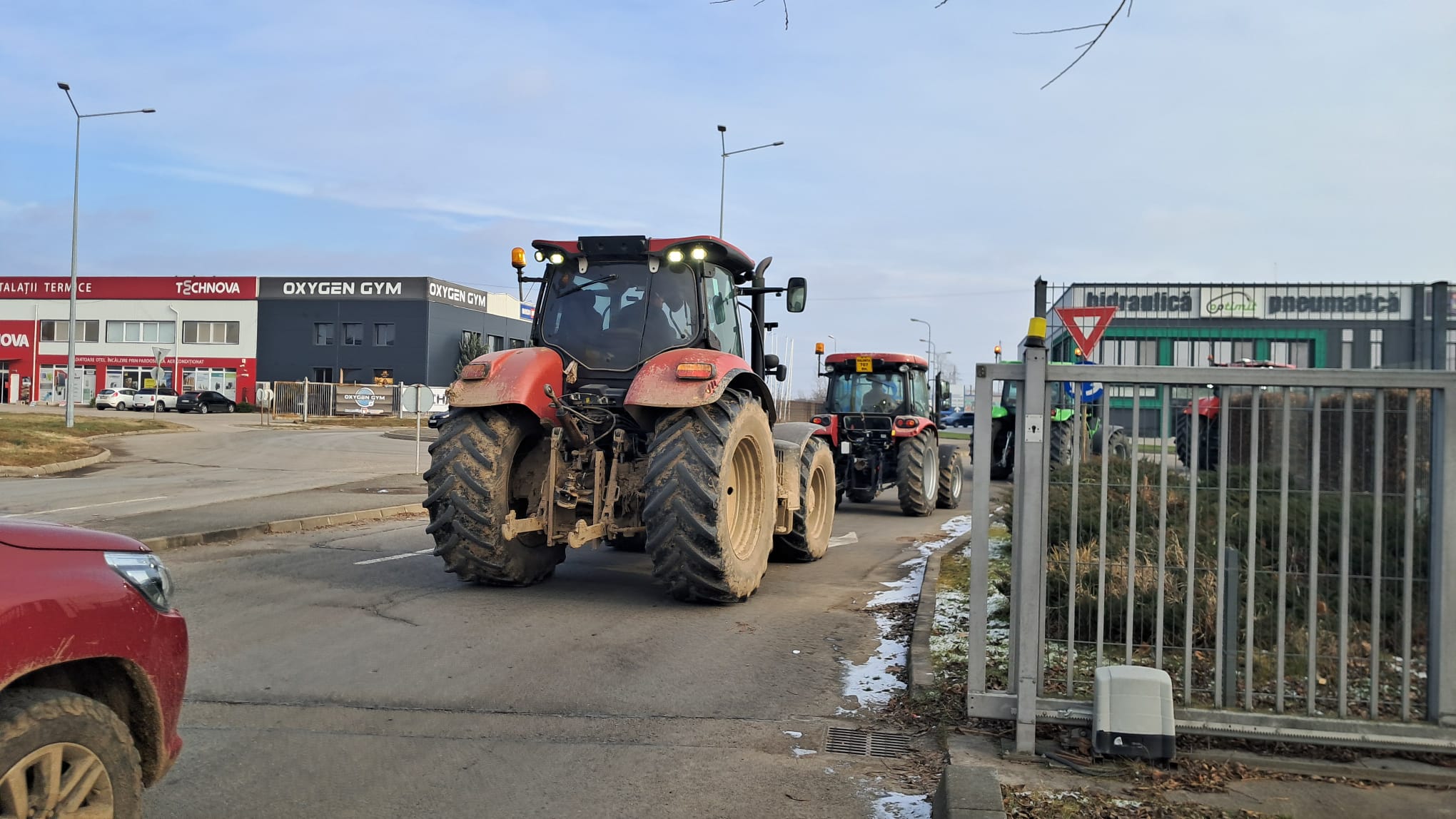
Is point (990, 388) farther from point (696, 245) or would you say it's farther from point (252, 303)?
point (252, 303)

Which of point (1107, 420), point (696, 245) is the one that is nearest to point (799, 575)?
point (696, 245)

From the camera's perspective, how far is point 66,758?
289 centimetres

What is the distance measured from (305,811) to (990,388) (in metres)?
3.27

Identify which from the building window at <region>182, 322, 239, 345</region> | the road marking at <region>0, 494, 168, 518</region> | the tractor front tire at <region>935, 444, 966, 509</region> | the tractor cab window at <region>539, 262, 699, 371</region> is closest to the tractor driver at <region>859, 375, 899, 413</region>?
the tractor front tire at <region>935, 444, 966, 509</region>

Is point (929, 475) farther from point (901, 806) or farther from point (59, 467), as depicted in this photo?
point (59, 467)

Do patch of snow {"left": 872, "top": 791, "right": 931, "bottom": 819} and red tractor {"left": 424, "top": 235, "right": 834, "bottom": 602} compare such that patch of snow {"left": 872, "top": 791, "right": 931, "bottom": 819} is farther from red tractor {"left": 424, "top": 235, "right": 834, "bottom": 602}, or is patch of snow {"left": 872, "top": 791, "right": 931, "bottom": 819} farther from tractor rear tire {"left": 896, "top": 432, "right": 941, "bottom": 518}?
tractor rear tire {"left": 896, "top": 432, "right": 941, "bottom": 518}

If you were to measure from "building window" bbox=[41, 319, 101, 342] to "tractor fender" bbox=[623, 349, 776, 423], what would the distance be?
70.7 meters

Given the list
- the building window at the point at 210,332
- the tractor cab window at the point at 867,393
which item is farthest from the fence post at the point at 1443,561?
the building window at the point at 210,332

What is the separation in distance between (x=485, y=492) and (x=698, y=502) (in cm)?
161

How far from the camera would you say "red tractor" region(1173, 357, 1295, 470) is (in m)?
4.50

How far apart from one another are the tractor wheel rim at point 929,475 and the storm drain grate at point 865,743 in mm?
10214

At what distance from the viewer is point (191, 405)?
191 ft

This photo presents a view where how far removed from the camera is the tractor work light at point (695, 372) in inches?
302

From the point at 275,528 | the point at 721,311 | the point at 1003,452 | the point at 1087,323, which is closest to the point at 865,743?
the point at 721,311
